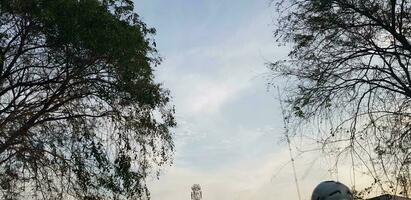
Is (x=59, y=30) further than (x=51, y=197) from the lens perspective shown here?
No

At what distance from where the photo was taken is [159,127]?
1477 cm

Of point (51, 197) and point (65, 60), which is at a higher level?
point (65, 60)

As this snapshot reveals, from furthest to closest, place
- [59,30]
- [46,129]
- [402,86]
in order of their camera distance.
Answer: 1. [46,129]
2. [59,30]
3. [402,86]

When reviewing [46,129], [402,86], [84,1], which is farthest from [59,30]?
[402,86]

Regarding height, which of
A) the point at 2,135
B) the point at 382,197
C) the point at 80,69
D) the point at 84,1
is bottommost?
the point at 382,197

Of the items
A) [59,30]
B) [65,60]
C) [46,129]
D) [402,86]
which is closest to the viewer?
[402,86]

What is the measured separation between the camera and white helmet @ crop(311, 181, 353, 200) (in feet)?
16.1

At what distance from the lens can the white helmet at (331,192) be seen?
4914 millimetres

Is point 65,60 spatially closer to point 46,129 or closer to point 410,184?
point 46,129

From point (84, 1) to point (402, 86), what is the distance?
6.30 meters

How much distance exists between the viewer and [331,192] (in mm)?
4965

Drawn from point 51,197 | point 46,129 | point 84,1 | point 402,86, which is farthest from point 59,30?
point 402,86

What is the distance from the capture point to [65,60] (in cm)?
1326

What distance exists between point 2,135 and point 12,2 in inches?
108
